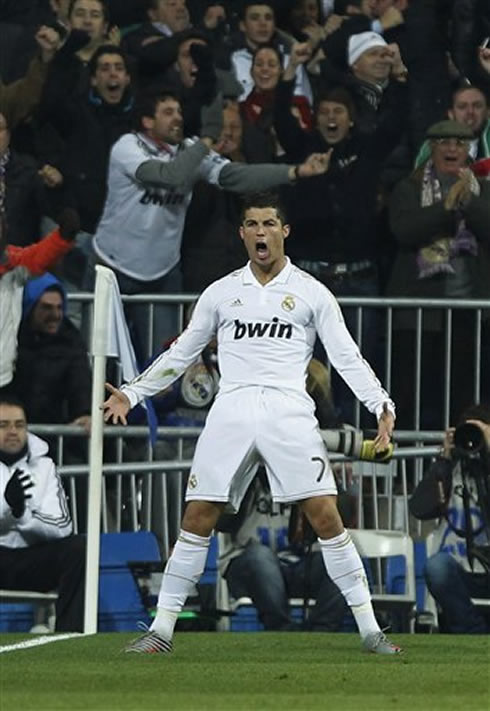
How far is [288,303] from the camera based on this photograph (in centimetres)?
1038

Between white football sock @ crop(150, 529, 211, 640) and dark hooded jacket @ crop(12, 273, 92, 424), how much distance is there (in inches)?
157

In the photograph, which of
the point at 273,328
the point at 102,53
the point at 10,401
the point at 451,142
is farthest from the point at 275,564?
the point at 102,53

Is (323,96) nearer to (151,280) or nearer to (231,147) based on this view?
(231,147)

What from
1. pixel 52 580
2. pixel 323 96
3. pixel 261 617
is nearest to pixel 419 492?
pixel 261 617

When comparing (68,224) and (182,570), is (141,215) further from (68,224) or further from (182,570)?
(182,570)

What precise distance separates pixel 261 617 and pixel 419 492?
1.30 meters

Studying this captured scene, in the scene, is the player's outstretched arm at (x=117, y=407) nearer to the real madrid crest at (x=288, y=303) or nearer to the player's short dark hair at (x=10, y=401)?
the real madrid crest at (x=288, y=303)

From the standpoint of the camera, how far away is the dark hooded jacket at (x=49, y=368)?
46.0 feet

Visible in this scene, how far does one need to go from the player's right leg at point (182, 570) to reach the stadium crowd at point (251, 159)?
153 inches

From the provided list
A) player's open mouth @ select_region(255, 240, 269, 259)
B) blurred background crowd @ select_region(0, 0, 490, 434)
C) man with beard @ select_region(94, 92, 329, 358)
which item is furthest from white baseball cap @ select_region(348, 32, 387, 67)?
player's open mouth @ select_region(255, 240, 269, 259)

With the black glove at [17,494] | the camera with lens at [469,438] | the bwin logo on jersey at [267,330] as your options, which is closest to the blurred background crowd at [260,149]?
the black glove at [17,494]

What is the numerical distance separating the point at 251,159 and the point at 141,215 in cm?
94

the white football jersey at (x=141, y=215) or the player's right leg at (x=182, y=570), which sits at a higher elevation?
the white football jersey at (x=141, y=215)

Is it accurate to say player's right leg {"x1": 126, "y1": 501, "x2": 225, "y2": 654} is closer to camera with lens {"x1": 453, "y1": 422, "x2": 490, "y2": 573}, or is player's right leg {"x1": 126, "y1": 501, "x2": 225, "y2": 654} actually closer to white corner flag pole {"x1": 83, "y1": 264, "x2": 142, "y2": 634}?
white corner flag pole {"x1": 83, "y1": 264, "x2": 142, "y2": 634}
